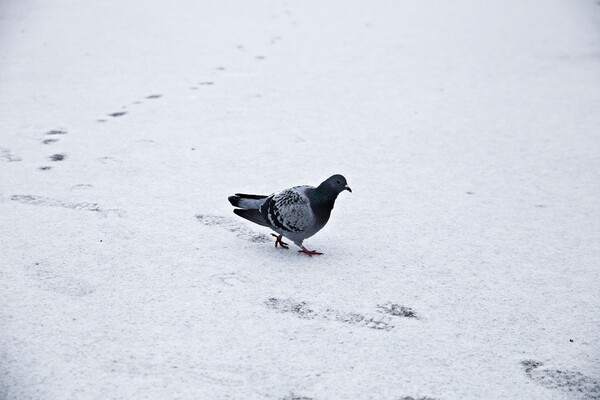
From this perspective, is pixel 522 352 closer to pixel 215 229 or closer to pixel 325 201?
pixel 325 201

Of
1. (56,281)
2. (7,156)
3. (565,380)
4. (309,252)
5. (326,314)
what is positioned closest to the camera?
(565,380)

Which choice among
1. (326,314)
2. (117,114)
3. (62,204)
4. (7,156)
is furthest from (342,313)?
(117,114)

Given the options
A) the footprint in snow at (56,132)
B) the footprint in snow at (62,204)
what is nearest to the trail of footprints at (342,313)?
the footprint in snow at (62,204)

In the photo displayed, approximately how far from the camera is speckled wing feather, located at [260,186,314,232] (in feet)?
10.7

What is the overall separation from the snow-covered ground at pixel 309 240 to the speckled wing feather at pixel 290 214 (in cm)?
20

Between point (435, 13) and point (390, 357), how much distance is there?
782 cm

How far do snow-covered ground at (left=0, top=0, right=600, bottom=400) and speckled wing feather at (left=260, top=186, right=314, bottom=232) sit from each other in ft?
0.66

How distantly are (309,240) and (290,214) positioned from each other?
47cm

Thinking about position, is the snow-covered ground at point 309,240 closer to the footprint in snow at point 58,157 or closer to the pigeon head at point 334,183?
the footprint in snow at point 58,157

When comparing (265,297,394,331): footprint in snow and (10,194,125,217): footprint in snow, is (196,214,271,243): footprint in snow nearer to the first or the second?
(10,194,125,217): footprint in snow

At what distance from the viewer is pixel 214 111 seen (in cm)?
555

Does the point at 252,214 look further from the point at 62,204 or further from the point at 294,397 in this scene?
the point at 294,397

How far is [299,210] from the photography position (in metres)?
3.25

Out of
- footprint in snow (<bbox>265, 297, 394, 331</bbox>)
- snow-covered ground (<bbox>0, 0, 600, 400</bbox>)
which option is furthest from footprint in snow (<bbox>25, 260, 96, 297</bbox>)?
footprint in snow (<bbox>265, 297, 394, 331</bbox>)
